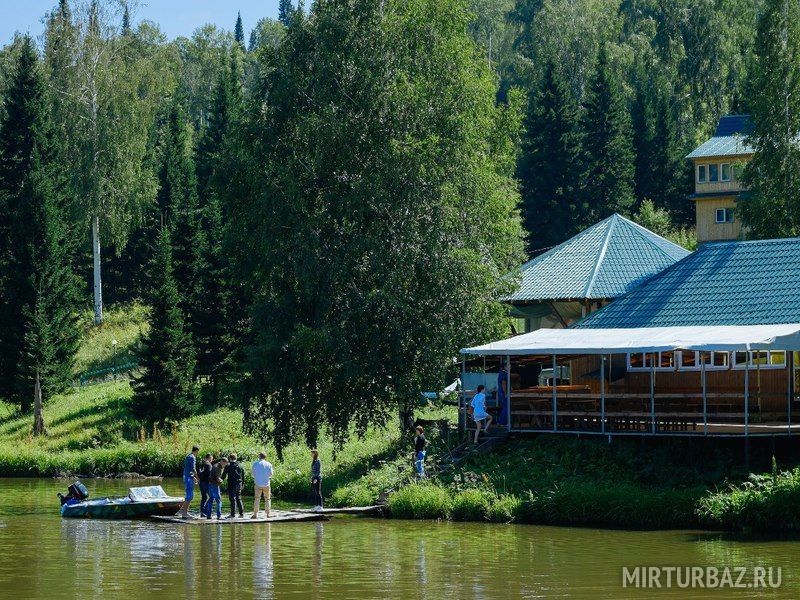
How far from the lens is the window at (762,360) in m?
34.1

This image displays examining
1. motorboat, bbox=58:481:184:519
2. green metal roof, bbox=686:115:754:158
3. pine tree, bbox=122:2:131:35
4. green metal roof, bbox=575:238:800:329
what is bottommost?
motorboat, bbox=58:481:184:519

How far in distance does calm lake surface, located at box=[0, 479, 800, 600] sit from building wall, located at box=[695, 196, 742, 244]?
4808 cm

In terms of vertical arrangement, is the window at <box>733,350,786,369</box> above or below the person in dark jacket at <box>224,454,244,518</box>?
above

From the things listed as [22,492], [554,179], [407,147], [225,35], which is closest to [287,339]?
[407,147]

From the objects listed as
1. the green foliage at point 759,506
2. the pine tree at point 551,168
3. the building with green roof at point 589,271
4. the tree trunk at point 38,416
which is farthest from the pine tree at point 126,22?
the green foliage at point 759,506

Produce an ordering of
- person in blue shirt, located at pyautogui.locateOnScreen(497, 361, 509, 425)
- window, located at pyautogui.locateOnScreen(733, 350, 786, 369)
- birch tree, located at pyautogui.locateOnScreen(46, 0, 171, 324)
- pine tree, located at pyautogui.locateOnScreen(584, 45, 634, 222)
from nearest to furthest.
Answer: window, located at pyautogui.locateOnScreen(733, 350, 786, 369) → person in blue shirt, located at pyautogui.locateOnScreen(497, 361, 509, 425) → birch tree, located at pyautogui.locateOnScreen(46, 0, 171, 324) → pine tree, located at pyautogui.locateOnScreen(584, 45, 634, 222)

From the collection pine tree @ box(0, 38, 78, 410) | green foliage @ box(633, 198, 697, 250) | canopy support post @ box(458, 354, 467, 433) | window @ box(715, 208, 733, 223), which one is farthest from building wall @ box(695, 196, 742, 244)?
canopy support post @ box(458, 354, 467, 433)

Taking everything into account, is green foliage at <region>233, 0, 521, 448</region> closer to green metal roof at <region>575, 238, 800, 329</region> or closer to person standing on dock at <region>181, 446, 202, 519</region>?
green metal roof at <region>575, 238, 800, 329</region>

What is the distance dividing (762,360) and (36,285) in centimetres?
3482

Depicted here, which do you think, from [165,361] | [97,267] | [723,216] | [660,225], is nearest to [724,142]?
[723,216]

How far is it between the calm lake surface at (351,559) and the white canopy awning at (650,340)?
4.76 m

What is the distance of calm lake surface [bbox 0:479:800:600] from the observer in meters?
21.2

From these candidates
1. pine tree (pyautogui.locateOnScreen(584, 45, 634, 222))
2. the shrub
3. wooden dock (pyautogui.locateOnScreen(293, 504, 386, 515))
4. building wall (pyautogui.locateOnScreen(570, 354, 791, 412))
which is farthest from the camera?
pine tree (pyautogui.locateOnScreen(584, 45, 634, 222))

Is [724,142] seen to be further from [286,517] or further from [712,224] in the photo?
[286,517]
